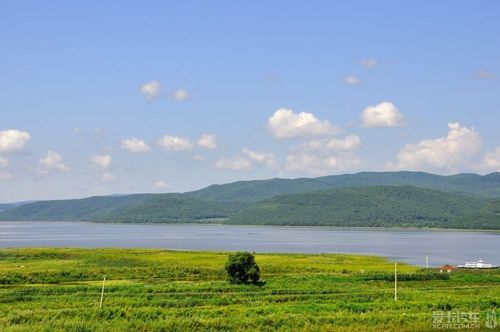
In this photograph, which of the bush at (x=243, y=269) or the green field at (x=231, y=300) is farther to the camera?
the bush at (x=243, y=269)

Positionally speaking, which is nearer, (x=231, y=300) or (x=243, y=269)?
(x=231, y=300)

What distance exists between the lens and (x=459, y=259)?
100062 mm

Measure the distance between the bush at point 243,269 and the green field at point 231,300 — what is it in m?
1.27

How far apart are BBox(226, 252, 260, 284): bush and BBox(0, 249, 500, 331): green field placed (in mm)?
1267

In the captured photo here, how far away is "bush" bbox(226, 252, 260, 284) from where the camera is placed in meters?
55.6

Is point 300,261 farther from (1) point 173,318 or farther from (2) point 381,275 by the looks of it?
(1) point 173,318

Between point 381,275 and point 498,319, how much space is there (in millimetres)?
25360

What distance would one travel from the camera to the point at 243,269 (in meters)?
55.9

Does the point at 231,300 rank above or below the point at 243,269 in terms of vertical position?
below

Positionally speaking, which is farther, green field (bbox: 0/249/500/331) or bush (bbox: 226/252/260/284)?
bush (bbox: 226/252/260/284)

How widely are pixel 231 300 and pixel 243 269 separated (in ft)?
36.3

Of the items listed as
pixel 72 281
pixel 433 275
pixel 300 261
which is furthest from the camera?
pixel 300 261

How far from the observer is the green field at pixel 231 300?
35750mm

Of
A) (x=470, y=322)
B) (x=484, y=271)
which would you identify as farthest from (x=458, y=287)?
(x=470, y=322)
